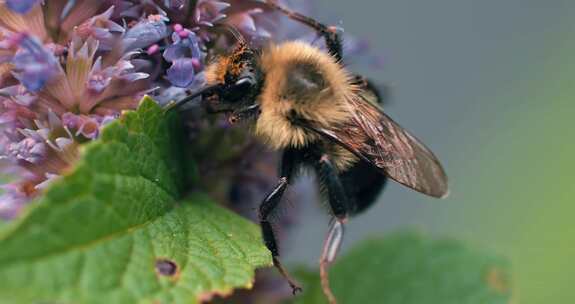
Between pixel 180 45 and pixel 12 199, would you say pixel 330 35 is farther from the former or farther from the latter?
pixel 12 199

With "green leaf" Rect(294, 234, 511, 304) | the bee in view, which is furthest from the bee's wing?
"green leaf" Rect(294, 234, 511, 304)

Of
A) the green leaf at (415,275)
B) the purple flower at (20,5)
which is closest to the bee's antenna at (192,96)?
the purple flower at (20,5)

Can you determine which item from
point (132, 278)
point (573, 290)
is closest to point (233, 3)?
point (132, 278)

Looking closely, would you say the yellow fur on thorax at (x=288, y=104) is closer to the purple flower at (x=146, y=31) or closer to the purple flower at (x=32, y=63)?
the purple flower at (x=146, y=31)

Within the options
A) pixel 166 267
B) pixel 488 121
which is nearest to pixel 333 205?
pixel 166 267

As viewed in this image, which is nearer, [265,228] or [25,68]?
[25,68]

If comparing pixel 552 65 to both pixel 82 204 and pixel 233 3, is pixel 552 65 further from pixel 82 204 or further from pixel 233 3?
pixel 82 204

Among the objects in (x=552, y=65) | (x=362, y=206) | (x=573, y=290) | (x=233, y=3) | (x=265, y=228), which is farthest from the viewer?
(x=552, y=65)
